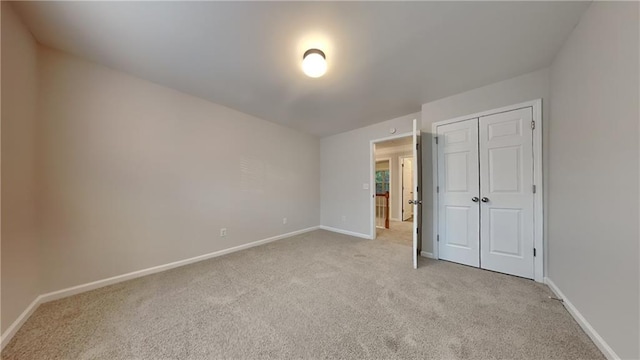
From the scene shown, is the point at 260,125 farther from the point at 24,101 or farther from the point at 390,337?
the point at 390,337

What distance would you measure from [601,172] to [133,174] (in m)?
4.28

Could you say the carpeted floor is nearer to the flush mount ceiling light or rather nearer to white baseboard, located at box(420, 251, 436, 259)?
white baseboard, located at box(420, 251, 436, 259)

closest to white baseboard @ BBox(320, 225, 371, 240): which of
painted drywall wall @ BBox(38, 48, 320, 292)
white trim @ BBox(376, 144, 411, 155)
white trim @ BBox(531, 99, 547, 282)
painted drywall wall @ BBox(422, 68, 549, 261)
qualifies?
painted drywall wall @ BBox(422, 68, 549, 261)

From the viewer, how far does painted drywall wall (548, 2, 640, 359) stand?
110 cm

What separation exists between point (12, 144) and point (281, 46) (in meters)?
2.26

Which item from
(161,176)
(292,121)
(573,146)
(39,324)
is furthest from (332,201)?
(39,324)

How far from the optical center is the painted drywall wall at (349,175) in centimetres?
400

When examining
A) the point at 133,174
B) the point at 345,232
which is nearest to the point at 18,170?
the point at 133,174

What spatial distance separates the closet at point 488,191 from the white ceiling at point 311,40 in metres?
0.61

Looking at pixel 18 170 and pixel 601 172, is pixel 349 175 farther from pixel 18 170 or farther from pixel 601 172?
pixel 18 170

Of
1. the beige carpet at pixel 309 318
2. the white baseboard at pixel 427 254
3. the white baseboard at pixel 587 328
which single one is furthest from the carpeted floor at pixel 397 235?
the white baseboard at pixel 587 328

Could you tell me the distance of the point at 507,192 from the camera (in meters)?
2.35

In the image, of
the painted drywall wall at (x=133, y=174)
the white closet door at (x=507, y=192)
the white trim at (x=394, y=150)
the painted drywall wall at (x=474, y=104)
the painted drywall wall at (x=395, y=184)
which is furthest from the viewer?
the painted drywall wall at (x=395, y=184)

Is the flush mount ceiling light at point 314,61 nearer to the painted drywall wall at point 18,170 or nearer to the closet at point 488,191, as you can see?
the closet at point 488,191
